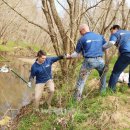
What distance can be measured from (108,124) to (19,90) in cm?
963

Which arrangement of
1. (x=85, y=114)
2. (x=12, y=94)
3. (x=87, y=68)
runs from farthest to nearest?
(x=12, y=94) → (x=87, y=68) → (x=85, y=114)

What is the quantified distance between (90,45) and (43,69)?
160cm

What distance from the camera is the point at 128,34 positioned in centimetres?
974

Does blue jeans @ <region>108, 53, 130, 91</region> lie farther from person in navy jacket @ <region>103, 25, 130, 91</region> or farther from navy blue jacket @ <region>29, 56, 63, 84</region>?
navy blue jacket @ <region>29, 56, 63, 84</region>

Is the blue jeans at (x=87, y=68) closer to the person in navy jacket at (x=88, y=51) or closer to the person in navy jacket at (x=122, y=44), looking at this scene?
the person in navy jacket at (x=88, y=51)

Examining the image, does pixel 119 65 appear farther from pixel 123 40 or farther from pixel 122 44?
pixel 123 40

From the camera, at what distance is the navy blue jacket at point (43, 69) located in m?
10.1

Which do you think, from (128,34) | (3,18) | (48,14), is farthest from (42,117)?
(3,18)

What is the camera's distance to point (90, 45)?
923 cm

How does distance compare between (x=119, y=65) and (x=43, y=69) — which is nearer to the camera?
(x=119, y=65)

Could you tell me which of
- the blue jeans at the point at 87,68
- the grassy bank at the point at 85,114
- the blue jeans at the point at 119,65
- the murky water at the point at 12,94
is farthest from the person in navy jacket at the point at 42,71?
the murky water at the point at 12,94

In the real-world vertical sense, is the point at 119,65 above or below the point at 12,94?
above

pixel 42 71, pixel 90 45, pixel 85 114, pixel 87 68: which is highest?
pixel 90 45

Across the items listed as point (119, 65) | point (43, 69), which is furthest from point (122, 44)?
point (43, 69)
